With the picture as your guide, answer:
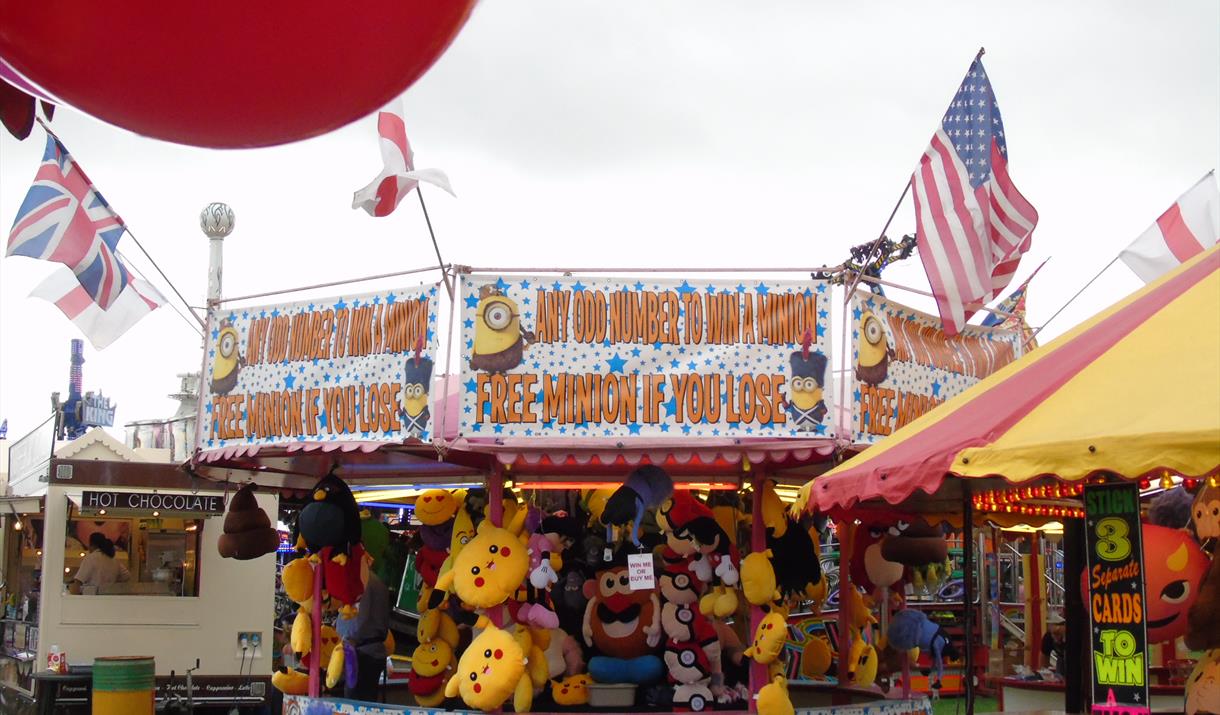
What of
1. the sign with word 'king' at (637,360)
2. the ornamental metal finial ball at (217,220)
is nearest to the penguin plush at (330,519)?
the sign with word 'king' at (637,360)

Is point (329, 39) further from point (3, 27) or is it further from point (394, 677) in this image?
point (394, 677)

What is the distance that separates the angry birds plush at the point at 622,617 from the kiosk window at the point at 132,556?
626cm

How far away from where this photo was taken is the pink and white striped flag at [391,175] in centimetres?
957

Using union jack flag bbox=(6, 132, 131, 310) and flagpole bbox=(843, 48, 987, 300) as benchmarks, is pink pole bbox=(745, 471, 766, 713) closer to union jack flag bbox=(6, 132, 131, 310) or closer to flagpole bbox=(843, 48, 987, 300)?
flagpole bbox=(843, 48, 987, 300)

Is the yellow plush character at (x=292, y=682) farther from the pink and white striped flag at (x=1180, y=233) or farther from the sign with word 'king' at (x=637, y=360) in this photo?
the pink and white striped flag at (x=1180, y=233)

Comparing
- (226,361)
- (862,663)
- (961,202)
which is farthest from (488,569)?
(862,663)

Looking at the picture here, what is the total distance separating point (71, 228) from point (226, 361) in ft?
6.11

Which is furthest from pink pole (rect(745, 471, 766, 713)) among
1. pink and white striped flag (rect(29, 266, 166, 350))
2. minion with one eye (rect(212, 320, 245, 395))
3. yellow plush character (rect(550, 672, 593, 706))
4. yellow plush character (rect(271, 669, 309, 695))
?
pink and white striped flag (rect(29, 266, 166, 350))

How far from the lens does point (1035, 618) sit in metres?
22.2

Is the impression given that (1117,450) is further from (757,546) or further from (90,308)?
(90,308)

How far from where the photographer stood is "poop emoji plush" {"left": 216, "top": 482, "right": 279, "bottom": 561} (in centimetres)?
1368

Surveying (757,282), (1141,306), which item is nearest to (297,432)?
(757,282)

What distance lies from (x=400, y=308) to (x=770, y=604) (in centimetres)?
416

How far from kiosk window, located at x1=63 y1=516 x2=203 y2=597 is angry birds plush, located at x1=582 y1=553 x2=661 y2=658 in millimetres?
6258
